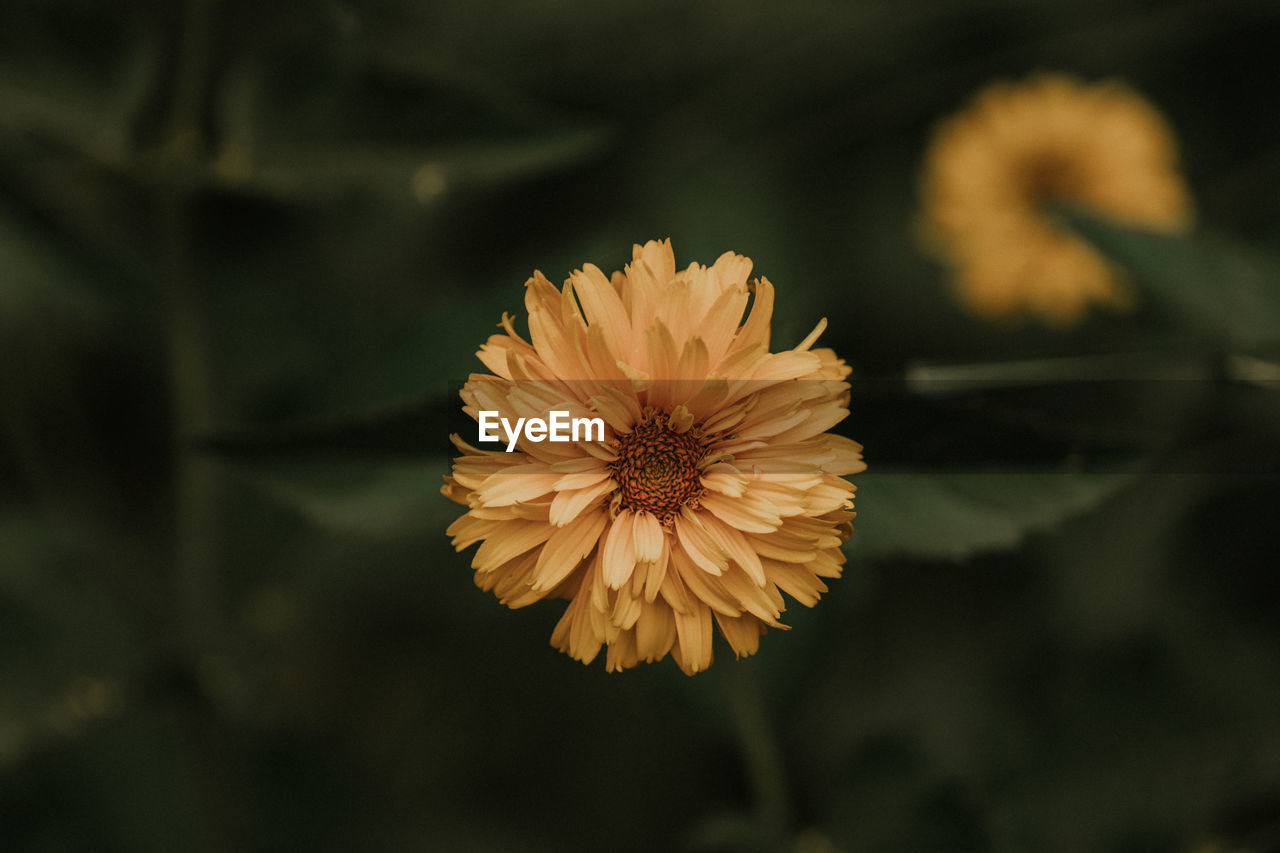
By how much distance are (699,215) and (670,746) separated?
0.59 metres

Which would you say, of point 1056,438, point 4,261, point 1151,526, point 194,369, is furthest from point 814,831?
point 4,261

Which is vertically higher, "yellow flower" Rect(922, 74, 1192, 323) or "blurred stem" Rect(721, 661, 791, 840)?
"yellow flower" Rect(922, 74, 1192, 323)

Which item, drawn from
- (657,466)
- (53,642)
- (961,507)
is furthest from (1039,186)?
(53,642)

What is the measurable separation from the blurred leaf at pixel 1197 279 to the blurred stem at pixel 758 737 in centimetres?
40

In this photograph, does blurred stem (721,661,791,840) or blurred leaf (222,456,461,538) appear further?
blurred stem (721,661,791,840)

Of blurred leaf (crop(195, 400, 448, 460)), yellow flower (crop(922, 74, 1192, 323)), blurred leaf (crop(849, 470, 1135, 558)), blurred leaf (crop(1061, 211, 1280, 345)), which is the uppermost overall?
yellow flower (crop(922, 74, 1192, 323))

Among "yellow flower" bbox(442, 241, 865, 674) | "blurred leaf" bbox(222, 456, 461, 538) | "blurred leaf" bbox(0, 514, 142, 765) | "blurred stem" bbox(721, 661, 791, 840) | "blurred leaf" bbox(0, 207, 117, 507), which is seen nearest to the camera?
"yellow flower" bbox(442, 241, 865, 674)

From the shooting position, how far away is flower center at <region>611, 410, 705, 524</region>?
1.27 ft

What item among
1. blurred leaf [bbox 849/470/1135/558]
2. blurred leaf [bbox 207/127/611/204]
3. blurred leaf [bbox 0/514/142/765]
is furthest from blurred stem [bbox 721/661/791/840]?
blurred leaf [bbox 0/514/142/765]

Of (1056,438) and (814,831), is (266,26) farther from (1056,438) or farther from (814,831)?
(814,831)

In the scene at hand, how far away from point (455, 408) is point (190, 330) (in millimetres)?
442

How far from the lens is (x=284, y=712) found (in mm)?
972

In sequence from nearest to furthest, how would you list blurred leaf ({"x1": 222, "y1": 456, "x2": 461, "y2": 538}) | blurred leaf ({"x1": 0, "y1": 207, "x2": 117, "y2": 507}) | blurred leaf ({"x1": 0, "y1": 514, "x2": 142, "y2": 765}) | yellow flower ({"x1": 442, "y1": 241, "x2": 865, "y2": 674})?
1. yellow flower ({"x1": 442, "y1": 241, "x2": 865, "y2": 674})
2. blurred leaf ({"x1": 222, "y1": 456, "x2": 461, "y2": 538})
3. blurred leaf ({"x1": 0, "y1": 514, "x2": 142, "y2": 765})
4. blurred leaf ({"x1": 0, "y1": 207, "x2": 117, "y2": 507})

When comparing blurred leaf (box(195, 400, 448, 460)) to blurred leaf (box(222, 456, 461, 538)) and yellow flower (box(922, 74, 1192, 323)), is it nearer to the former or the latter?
blurred leaf (box(222, 456, 461, 538))
